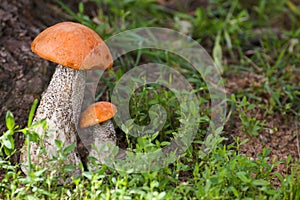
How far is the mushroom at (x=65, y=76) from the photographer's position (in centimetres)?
246

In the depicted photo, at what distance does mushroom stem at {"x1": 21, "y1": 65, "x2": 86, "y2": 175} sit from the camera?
106 inches

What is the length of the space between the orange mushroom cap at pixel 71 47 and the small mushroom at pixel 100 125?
272mm

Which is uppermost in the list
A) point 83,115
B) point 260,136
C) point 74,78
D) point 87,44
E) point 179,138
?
point 87,44

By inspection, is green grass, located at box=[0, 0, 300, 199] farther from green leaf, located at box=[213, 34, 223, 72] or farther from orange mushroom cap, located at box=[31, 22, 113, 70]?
orange mushroom cap, located at box=[31, 22, 113, 70]

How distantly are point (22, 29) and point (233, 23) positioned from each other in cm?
207

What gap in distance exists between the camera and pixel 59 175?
8.45ft

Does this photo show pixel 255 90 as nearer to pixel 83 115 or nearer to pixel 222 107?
pixel 222 107

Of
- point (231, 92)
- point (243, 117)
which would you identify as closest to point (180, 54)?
point (231, 92)

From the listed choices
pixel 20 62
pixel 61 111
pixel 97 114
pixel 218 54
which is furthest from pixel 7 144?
pixel 218 54

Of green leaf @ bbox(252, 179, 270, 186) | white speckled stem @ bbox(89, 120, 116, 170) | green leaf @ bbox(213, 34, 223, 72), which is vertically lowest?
green leaf @ bbox(213, 34, 223, 72)

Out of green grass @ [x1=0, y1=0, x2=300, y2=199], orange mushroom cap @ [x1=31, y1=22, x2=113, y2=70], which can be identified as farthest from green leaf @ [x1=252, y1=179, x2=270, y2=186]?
orange mushroom cap @ [x1=31, y1=22, x2=113, y2=70]

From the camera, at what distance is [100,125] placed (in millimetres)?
2807

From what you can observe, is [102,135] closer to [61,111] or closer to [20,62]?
[61,111]

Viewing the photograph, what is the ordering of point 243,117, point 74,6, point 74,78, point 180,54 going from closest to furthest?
1. point 74,78
2. point 243,117
3. point 180,54
4. point 74,6
